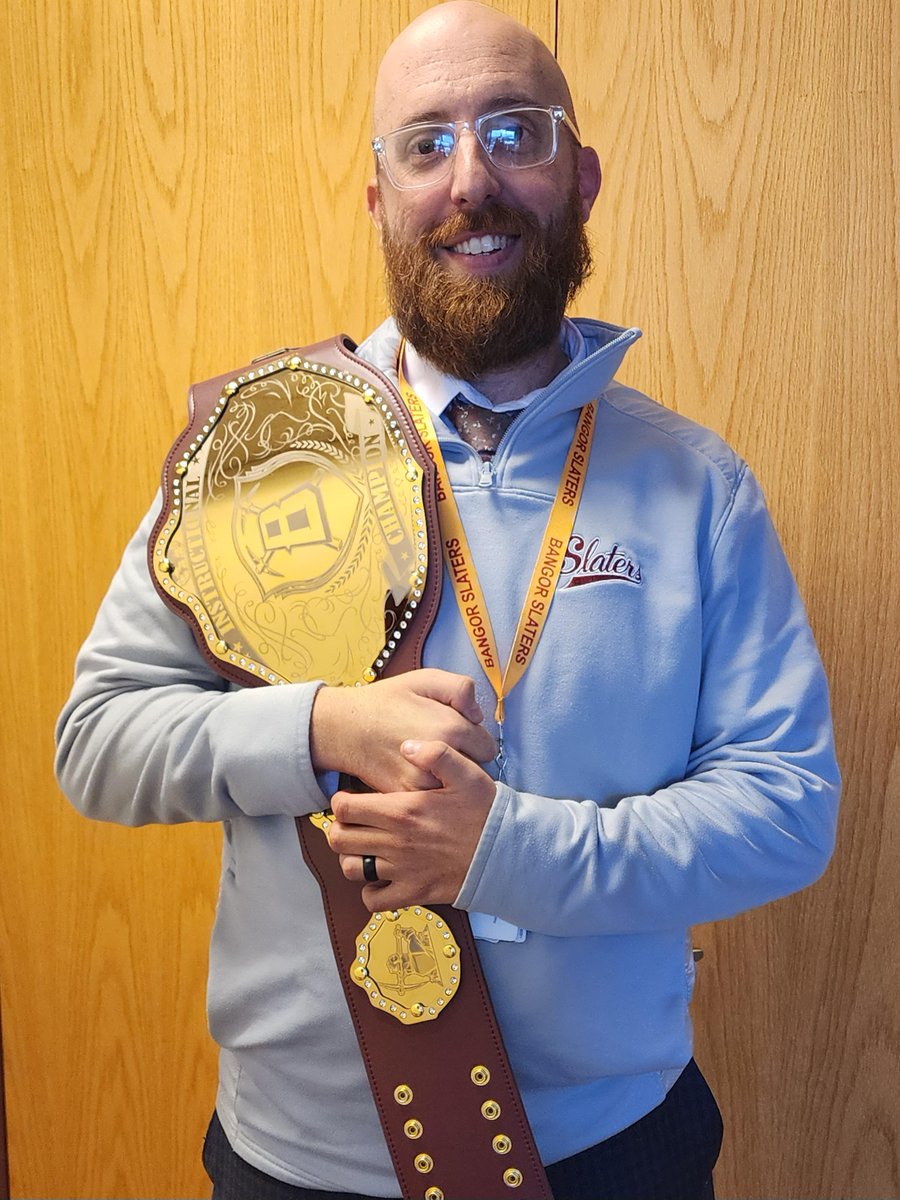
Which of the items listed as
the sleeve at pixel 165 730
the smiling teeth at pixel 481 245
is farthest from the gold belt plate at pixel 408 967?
the smiling teeth at pixel 481 245

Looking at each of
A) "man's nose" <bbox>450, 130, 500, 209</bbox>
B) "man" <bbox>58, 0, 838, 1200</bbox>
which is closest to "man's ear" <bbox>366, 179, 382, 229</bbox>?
"man" <bbox>58, 0, 838, 1200</bbox>

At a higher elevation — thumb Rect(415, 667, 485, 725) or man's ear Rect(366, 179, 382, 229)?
man's ear Rect(366, 179, 382, 229)

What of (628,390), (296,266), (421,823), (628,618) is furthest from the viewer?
(296,266)

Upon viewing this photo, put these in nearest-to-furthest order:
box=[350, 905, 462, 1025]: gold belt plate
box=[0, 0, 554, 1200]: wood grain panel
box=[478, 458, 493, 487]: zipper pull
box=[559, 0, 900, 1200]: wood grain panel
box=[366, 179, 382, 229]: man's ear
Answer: box=[350, 905, 462, 1025]: gold belt plate
box=[478, 458, 493, 487]: zipper pull
box=[366, 179, 382, 229]: man's ear
box=[559, 0, 900, 1200]: wood grain panel
box=[0, 0, 554, 1200]: wood grain panel

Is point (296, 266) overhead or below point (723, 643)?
overhead

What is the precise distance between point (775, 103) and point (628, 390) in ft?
2.04

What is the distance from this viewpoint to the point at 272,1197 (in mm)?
1157

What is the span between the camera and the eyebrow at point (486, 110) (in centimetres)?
122

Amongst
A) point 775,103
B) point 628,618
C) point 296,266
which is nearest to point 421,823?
point 628,618

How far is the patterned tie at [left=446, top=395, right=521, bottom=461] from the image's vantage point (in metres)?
1.26

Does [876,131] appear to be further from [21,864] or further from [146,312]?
[21,864]

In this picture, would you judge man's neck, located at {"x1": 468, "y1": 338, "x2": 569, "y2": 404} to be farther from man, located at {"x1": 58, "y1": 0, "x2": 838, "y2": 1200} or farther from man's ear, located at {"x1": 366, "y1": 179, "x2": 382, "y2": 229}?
man's ear, located at {"x1": 366, "y1": 179, "x2": 382, "y2": 229}

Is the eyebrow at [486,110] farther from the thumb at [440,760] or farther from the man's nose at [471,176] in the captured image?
the thumb at [440,760]

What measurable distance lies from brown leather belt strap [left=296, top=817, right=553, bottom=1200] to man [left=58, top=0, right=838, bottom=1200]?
28 millimetres
